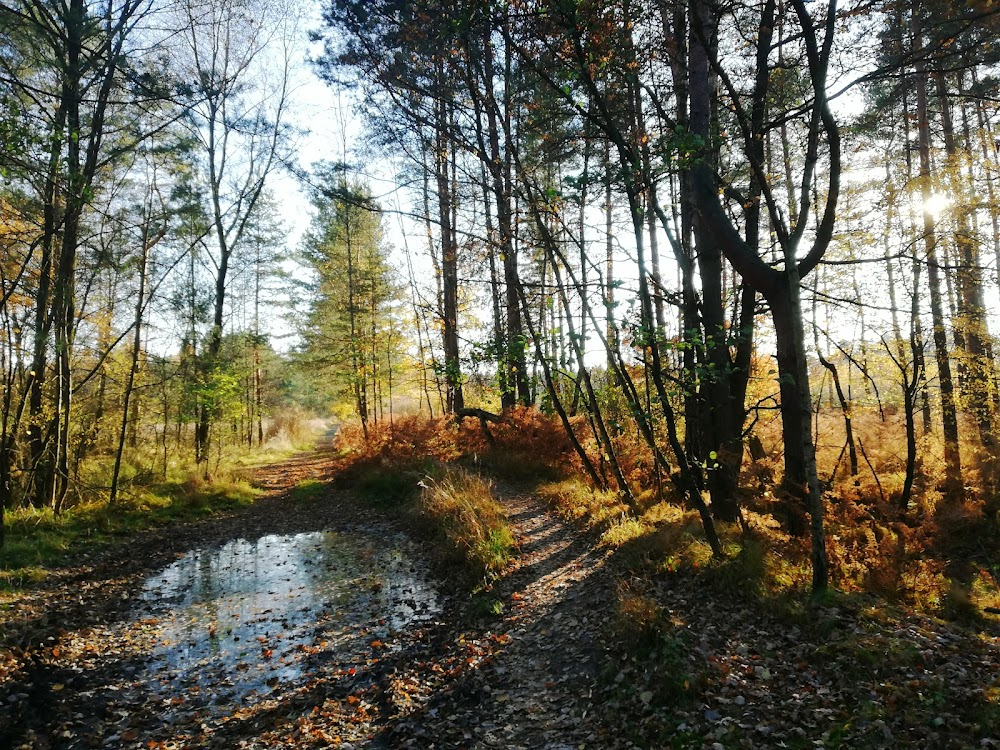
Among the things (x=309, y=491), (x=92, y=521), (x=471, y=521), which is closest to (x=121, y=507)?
(x=92, y=521)

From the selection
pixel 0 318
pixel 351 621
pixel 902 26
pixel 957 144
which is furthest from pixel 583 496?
pixel 957 144

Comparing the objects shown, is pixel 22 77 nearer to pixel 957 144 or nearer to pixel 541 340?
pixel 541 340

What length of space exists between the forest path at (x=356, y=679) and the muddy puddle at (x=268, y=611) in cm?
6

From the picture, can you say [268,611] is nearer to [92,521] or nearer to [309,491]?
[92,521]

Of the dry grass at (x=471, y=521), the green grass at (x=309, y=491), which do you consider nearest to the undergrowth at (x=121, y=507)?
the green grass at (x=309, y=491)

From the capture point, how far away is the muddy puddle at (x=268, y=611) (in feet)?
18.4

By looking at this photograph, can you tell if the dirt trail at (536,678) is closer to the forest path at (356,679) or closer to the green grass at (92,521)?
the forest path at (356,679)

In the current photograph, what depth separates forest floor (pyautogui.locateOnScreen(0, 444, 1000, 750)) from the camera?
395 centimetres

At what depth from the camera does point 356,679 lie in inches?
217

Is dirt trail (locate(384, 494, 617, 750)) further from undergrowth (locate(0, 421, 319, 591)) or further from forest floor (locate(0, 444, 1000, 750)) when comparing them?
undergrowth (locate(0, 421, 319, 591))

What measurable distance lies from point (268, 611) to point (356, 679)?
2.47m

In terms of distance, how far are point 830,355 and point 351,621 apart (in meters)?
10.8

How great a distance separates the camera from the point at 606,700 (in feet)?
15.4

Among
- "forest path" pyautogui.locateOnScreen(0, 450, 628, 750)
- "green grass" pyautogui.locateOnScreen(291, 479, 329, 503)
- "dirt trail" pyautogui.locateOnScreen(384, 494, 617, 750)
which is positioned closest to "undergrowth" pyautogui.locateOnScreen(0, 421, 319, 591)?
"forest path" pyautogui.locateOnScreen(0, 450, 628, 750)
